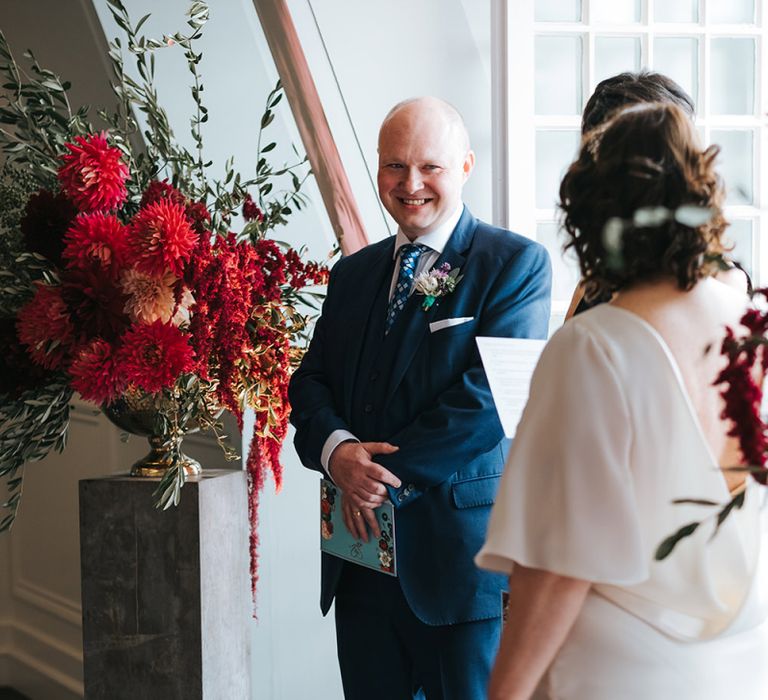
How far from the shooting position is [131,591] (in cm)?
248

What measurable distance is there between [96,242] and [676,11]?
199 centimetres

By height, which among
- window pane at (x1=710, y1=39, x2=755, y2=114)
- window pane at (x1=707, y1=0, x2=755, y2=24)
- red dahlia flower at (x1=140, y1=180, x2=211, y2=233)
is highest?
window pane at (x1=707, y1=0, x2=755, y2=24)

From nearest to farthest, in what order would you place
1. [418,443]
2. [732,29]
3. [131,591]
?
[418,443] < [131,591] < [732,29]

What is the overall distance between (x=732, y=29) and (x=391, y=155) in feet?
4.81

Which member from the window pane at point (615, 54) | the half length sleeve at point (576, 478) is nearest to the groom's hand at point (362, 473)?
the half length sleeve at point (576, 478)

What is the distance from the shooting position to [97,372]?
2154mm

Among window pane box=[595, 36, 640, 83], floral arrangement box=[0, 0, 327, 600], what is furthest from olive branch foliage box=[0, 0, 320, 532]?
window pane box=[595, 36, 640, 83]

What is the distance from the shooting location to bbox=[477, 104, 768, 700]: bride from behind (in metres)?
1.17

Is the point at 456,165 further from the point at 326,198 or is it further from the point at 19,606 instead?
the point at 19,606

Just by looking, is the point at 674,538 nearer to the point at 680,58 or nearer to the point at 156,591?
the point at 156,591

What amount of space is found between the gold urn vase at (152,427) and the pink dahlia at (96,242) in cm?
34

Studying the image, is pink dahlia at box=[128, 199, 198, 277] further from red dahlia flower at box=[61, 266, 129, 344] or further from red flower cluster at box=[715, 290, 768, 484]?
red flower cluster at box=[715, 290, 768, 484]

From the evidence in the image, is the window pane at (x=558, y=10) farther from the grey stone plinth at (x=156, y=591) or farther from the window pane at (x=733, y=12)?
the grey stone plinth at (x=156, y=591)

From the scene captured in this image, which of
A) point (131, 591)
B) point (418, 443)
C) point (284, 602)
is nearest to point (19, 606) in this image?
point (284, 602)
